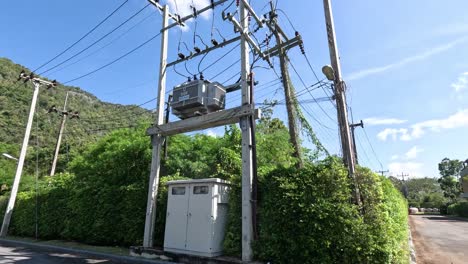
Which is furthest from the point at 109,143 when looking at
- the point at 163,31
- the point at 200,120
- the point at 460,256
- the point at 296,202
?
the point at 460,256

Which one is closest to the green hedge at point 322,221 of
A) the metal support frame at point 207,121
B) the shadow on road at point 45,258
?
the metal support frame at point 207,121

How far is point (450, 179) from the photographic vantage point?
57.3 metres

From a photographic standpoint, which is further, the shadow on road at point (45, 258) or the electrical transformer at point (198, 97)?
the shadow on road at point (45, 258)

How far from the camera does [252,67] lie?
352 inches

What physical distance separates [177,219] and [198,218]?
83cm

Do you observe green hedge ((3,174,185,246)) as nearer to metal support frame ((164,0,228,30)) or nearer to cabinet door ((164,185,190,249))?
cabinet door ((164,185,190,249))

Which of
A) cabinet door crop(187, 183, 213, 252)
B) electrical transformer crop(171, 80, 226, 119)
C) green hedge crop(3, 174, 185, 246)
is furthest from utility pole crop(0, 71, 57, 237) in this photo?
cabinet door crop(187, 183, 213, 252)

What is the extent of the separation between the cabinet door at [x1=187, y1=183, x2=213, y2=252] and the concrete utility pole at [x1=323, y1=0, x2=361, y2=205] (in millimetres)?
3456

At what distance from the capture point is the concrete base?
7.42 metres

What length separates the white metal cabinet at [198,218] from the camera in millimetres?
7805

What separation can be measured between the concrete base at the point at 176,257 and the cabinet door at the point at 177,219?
0.23 m

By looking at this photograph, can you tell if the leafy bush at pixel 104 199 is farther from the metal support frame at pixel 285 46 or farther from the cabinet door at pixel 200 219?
the metal support frame at pixel 285 46

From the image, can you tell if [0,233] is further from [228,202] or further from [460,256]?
[460,256]

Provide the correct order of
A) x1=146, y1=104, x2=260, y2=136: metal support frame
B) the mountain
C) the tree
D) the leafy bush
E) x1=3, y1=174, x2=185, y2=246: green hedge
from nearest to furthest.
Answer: x1=146, y1=104, x2=260, y2=136: metal support frame
x1=3, y1=174, x2=185, y2=246: green hedge
the leafy bush
the mountain
the tree
